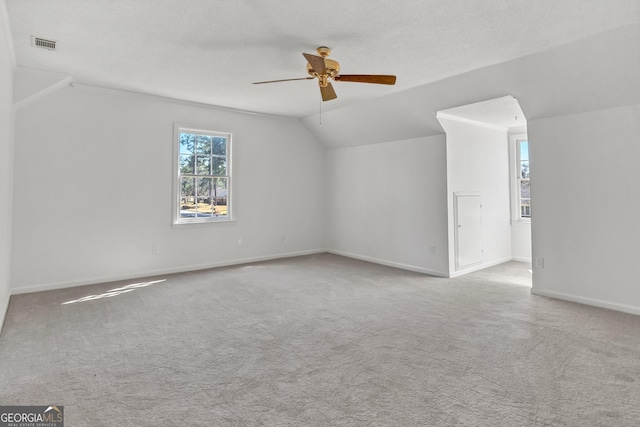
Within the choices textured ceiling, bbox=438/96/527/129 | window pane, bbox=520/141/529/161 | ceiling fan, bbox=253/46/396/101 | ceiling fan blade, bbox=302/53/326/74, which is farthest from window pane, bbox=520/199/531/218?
ceiling fan blade, bbox=302/53/326/74

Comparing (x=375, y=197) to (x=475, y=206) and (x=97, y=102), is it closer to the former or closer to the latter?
(x=475, y=206)

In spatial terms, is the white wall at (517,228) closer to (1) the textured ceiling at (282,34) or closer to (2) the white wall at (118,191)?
(1) the textured ceiling at (282,34)

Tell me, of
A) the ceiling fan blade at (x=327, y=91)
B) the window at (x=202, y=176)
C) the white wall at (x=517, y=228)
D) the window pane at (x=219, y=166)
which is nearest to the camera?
the ceiling fan blade at (x=327, y=91)

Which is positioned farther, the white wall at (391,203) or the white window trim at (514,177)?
the white window trim at (514,177)

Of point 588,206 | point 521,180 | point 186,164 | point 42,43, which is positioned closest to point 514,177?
point 521,180

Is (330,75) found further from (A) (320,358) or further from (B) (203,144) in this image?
(B) (203,144)

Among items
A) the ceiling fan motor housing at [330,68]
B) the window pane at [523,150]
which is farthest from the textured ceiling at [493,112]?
the ceiling fan motor housing at [330,68]

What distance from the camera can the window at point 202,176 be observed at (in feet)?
17.5

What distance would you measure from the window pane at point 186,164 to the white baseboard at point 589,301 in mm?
5186

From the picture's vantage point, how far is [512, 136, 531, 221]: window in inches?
236

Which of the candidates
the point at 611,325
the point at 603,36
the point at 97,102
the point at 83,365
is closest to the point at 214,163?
the point at 97,102

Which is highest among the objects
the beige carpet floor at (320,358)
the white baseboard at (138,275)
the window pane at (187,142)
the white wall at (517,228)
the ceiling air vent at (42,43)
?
the ceiling air vent at (42,43)

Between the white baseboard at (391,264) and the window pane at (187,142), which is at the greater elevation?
the window pane at (187,142)

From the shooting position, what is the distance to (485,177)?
18.5 feet
